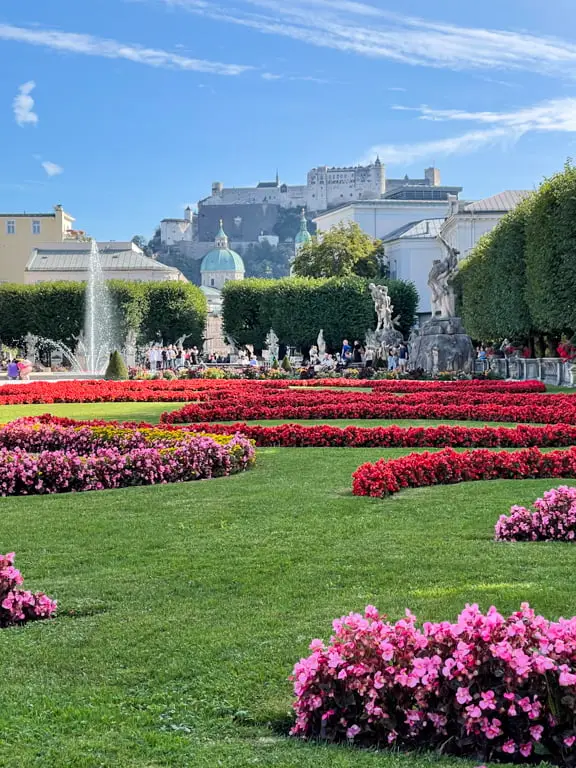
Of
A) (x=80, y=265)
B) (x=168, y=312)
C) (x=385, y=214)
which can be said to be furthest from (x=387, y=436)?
(x=385, y=214)

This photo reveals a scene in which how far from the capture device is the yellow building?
302 feet

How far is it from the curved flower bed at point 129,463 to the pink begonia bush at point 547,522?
4.54m

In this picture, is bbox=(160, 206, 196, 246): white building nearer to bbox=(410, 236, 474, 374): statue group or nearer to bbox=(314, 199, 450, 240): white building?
bbox=(314, 199, 450, 240): white building

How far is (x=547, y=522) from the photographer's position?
26.1ft

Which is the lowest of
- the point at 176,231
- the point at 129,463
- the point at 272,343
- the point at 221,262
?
the point at 129,463

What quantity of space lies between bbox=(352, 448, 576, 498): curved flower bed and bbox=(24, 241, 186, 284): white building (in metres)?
71.6

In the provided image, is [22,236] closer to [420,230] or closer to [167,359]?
[420,230]

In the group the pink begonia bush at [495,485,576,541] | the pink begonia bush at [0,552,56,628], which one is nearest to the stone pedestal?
the pink begonia bush at [495,485,576,541]

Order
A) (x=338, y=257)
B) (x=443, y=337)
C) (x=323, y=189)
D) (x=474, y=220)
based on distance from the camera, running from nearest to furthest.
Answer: (x=443, y=337), (x=474, y=220), (x=338, y=257), (x=323, y=189)

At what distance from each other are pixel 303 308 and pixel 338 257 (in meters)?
12.2

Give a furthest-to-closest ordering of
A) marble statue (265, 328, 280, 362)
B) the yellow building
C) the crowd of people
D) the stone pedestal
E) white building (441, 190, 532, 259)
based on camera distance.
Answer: the yellow building → white building (441, 190, 532, 259) → marble statue (265, 328, 280, 362) → the crowd of people → the stone pedestal

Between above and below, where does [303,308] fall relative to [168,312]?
above

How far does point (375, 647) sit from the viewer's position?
429 cm

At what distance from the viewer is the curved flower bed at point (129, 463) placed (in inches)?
441
